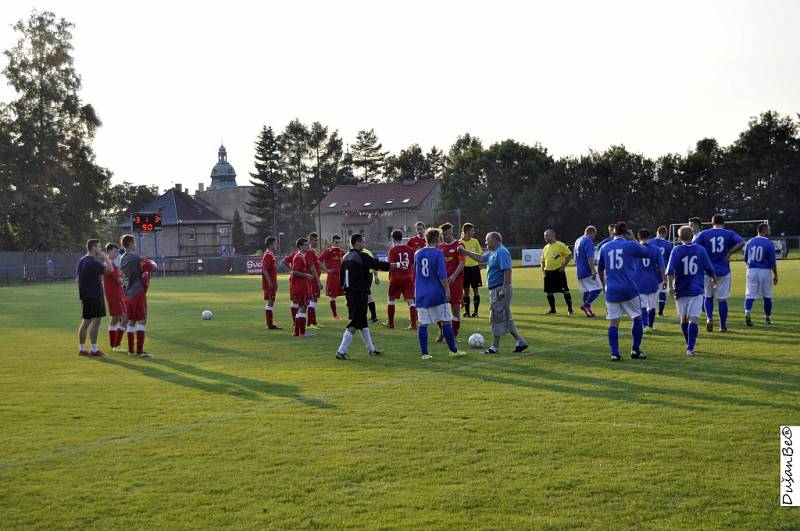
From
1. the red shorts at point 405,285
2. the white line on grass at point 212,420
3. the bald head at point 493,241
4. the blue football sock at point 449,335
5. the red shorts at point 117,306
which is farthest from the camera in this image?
the red shorts at point 405,285

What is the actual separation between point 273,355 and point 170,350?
8.31 ft

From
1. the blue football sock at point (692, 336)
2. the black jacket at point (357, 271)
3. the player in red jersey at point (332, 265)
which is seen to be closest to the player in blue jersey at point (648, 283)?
the blue football sock at point (692, 336)

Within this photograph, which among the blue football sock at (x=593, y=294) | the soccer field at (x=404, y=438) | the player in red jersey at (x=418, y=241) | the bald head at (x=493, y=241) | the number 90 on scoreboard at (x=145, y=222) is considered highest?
the number 90 on scoreboard at (x=145, y=222)

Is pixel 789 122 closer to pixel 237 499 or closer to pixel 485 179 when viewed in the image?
pixel 485 179

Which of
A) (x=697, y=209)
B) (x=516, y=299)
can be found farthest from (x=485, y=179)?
(x=516, y=299)

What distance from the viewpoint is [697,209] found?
7444cm

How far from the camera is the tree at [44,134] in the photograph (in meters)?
65.7

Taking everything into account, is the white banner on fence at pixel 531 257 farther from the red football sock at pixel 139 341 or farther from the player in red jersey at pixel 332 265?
the red football sock at pixel 139 341

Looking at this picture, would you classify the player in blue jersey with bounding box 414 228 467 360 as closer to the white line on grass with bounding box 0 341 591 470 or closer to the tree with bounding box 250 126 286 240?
the white line on grass with bounding box 0 341 591 470

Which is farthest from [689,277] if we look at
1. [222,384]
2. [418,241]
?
[222,384]

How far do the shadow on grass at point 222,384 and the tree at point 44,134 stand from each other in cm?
5735

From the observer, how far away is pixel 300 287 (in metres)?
16.8

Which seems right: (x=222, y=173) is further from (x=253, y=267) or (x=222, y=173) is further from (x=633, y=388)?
(x=633, y=388)

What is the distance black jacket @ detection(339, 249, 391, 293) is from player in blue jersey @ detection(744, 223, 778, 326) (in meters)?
8.08
